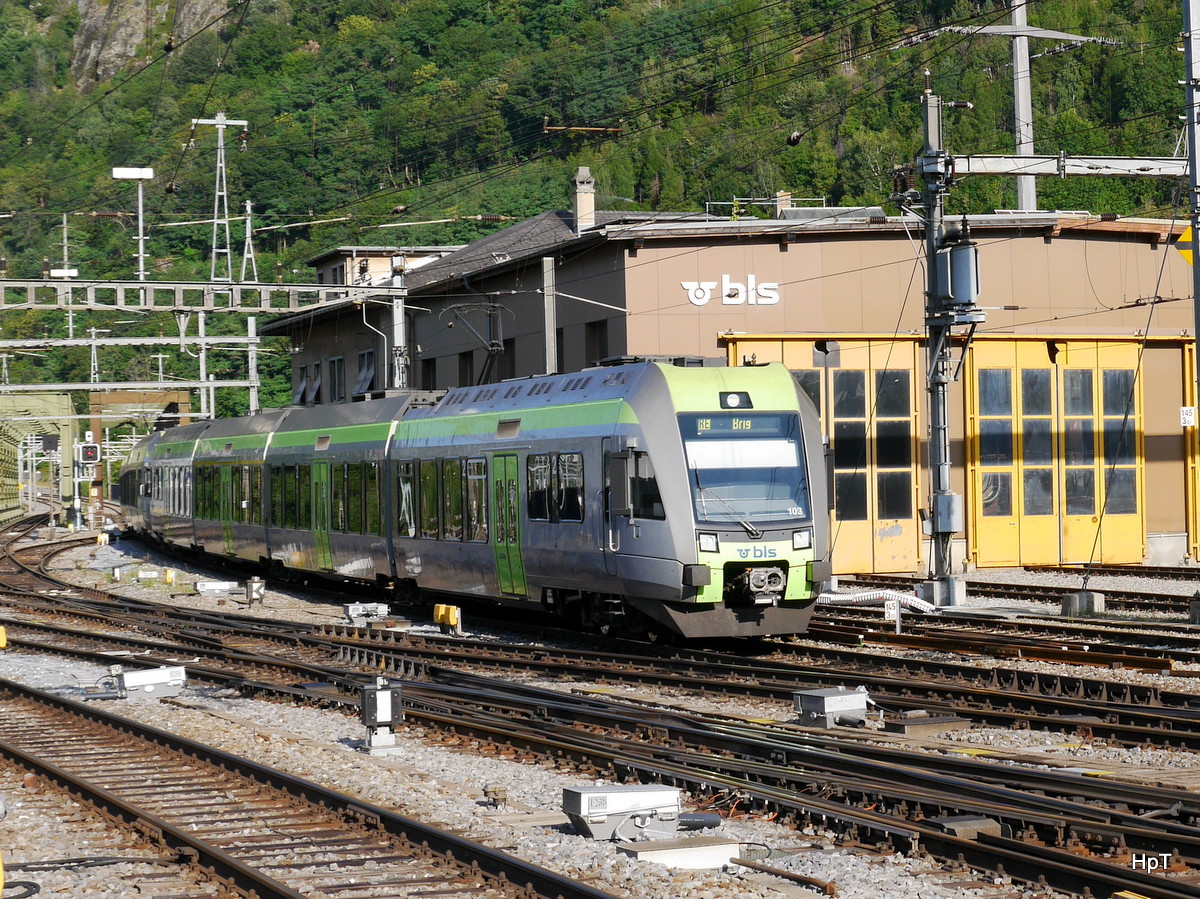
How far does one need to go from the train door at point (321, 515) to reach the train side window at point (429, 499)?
469 centimetres

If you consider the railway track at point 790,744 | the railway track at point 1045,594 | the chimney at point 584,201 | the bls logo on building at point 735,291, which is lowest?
the railway track at point 1045,594

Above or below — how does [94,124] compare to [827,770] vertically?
above

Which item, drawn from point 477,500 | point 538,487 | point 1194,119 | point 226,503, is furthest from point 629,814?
point 226,503

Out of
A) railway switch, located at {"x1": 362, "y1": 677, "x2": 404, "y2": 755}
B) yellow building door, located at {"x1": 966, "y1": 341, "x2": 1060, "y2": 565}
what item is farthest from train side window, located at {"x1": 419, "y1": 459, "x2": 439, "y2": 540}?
yellow building door, located at {"x1": 966, "y1": 341, "x2": 1060, "y2": 565}

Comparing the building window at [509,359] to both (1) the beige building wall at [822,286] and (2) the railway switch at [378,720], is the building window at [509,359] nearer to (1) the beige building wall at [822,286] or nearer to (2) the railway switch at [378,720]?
(1) the beige building wall at [822,286]

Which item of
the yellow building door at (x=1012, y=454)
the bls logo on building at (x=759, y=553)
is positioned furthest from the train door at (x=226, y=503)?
the bls logo on building at (x=759, y=553)

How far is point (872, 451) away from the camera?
3234cm

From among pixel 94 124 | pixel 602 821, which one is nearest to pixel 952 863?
pixel 602 821

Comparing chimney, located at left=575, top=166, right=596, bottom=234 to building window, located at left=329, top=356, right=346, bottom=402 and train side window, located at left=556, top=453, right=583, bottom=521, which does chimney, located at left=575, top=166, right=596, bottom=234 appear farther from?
train side window, located at left=556, top=453, right=583, bottom=521

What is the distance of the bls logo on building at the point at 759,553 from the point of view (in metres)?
17.5

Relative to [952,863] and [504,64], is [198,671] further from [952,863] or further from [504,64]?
[504,64]

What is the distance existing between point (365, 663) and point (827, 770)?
9337mm

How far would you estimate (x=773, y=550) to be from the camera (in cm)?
1758

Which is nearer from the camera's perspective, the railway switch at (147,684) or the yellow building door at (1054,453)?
the railway switch at (147,684)
